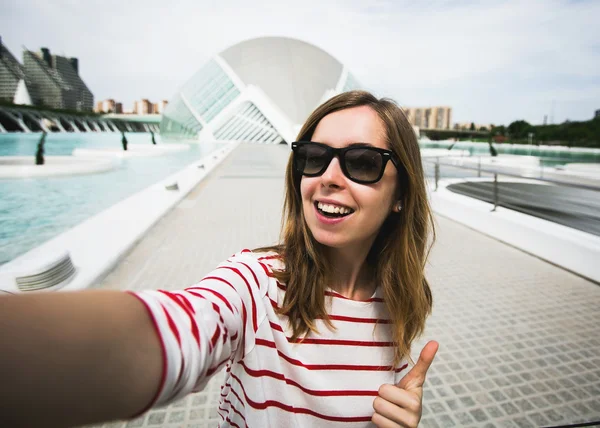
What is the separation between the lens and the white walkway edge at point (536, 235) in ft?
12.3

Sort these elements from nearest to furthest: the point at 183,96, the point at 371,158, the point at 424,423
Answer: the point at 371,158 < the point at 424,423 < the point at 183,96

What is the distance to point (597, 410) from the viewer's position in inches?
75.5

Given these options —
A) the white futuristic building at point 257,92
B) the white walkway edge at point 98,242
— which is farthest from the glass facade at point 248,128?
the white walkway edge at point 98,242

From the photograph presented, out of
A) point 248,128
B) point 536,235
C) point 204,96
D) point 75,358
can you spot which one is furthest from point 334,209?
point 204,96

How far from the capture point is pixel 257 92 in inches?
1088

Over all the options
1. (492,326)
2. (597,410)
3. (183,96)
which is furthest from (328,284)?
(183,96)

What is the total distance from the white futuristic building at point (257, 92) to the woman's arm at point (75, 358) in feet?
89.9

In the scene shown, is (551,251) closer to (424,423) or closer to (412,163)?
(424,423)

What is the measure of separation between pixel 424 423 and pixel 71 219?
694cm

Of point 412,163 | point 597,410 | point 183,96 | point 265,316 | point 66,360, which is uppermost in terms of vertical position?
point 183,96

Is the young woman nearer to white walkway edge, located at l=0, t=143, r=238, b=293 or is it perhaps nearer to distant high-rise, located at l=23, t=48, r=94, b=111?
white walkway edge, located at l=0, t=143, r=238, b=293

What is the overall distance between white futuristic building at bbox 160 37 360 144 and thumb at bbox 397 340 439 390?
27045 mm

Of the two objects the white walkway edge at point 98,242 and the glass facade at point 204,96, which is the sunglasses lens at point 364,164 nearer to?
the white walkway edge at point 98,242

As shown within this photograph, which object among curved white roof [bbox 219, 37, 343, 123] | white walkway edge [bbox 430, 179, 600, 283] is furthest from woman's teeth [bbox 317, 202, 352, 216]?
curved white roof [bbox 219, 37, 343, 123]
